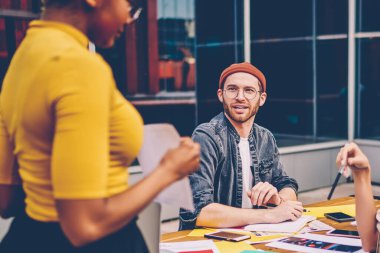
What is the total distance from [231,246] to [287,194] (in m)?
0.80

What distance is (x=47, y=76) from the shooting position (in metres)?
1.06

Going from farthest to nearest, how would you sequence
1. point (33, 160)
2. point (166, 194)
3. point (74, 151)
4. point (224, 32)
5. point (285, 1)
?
point (285, 1), point (224, 32), point (166, 194), point (33, 160), point (74, 151)

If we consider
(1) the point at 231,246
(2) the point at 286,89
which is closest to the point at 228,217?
(1) the point at 231,246

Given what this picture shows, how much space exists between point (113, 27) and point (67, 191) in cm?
34

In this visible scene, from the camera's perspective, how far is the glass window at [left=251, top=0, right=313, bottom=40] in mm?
10055

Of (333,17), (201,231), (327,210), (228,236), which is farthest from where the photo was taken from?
(333,17)

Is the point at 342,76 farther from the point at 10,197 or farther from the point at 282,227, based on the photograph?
the point at 10,197

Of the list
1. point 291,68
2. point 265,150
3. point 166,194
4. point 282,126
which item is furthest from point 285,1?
point 166,194

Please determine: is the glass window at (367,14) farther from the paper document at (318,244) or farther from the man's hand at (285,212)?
the paper document at (318,244)

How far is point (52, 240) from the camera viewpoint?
1157 millimetres

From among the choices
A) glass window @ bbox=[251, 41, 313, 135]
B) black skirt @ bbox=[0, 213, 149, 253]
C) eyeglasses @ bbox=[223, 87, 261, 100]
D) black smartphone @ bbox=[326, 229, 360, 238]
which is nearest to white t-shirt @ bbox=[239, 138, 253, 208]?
eyeglasses @ bbox=[223, 87, 261, 100]

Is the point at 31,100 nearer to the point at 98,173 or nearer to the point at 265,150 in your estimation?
the point at 98,173

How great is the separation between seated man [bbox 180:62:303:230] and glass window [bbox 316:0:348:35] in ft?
20.1

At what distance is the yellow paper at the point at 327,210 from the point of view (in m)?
2.70
